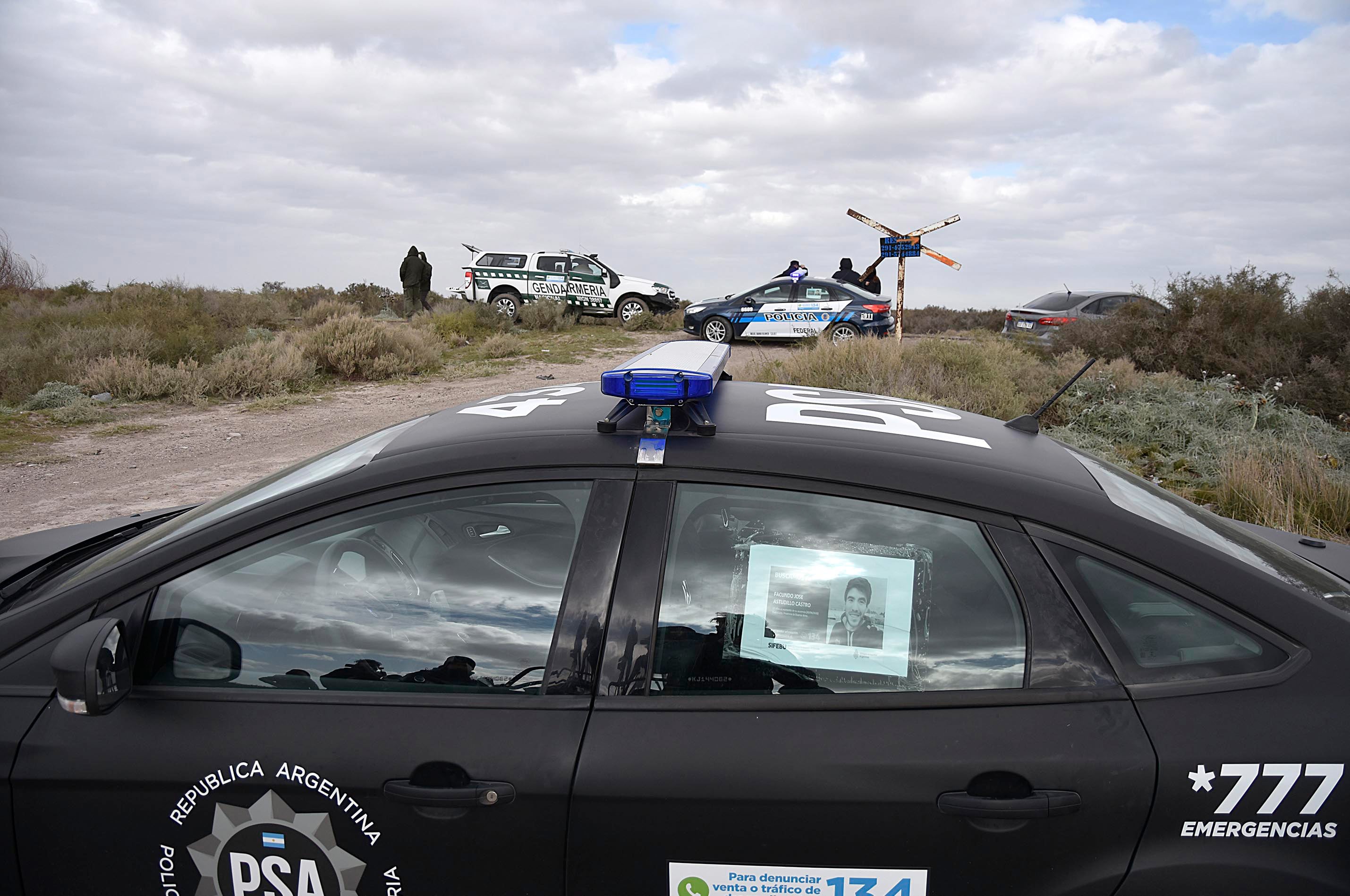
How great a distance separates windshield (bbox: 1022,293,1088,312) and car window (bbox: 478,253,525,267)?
509 inches

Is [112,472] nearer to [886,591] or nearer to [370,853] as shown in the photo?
[370,853]

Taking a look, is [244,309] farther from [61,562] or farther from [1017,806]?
[1017,806]

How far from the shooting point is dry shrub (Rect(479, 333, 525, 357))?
17625 millimetres

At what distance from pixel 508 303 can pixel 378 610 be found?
22.2 metres

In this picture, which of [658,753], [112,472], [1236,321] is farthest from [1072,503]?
[1236,321]

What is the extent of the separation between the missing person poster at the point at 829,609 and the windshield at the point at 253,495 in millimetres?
978

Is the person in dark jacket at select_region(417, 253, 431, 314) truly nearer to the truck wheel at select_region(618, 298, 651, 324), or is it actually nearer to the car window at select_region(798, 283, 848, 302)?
the truck wheel at select_region(618, 298, 651, 324)

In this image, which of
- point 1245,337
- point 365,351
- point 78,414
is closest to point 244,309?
point 365,351

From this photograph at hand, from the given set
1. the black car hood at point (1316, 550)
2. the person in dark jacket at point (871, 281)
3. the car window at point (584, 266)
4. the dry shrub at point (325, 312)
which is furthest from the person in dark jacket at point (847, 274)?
the black car hood at point (1316, 550)

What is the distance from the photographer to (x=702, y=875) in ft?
5.25

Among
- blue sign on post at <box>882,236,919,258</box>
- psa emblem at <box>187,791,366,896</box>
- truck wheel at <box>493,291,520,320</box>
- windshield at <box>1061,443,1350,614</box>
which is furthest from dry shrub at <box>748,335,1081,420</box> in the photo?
truck wheel at <box>493,291,520,320</box>

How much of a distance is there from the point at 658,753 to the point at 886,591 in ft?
1.89

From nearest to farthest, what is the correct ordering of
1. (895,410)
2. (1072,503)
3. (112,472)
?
(1072,503), (895,410), (112,472)

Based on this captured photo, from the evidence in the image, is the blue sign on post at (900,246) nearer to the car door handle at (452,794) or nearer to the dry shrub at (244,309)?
the dry shrub at (244,309)
